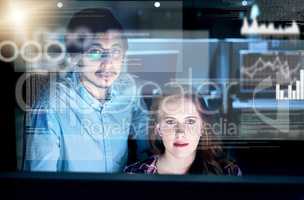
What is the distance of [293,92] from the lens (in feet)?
A: 10.2

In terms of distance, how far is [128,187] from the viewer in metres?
2.95

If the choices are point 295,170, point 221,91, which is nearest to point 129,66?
point 221,91

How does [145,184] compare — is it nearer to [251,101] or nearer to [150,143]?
[150,143]

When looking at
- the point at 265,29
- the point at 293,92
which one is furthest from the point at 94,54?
the point at 293,92

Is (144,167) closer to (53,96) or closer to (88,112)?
(88,112)

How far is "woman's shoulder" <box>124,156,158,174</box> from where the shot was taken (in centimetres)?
323

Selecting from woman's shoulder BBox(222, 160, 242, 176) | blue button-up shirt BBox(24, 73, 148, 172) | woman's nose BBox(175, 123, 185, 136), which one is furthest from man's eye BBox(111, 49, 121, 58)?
woman's shoulder BBox(222, 160, 242, 176)

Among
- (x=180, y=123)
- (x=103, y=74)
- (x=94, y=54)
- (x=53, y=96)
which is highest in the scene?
(x=94, y=54)

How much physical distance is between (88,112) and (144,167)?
0.41m

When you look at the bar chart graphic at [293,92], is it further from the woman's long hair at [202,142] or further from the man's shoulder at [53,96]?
the man's shoulder at [53,96]

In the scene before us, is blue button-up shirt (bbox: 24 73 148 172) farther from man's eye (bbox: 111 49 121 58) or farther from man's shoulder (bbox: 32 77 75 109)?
man's eye (bbox: 111 49 121 58)

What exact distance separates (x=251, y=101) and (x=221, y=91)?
161 millimetres


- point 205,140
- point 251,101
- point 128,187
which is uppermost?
point 251,101

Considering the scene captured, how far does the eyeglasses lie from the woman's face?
1.12ft
